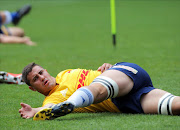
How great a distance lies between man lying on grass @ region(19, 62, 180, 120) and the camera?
2756mm

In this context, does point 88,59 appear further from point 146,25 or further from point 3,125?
point 146,25

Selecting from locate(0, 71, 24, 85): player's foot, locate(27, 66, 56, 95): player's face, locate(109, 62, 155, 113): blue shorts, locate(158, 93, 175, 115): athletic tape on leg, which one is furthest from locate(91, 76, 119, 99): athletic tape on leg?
locate(0, 71, 24, 85): player's foot

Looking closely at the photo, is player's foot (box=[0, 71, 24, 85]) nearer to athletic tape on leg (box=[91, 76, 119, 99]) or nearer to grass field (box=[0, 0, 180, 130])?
grass field (box=[0, 0, 180, 130])

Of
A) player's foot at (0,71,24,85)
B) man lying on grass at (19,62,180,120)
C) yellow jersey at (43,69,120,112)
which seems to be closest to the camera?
man lying on grass at (19,62,180,120)

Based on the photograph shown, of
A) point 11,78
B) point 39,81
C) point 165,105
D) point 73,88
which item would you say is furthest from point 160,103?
point 11,78

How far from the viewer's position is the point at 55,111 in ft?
8.80

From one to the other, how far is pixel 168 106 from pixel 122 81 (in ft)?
1.24

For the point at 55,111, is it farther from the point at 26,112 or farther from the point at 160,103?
the point at 160,103

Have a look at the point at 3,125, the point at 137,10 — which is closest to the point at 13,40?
the point at 3,125

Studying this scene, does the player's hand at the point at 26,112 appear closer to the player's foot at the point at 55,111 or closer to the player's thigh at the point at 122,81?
the player's foot at the point at 55,111

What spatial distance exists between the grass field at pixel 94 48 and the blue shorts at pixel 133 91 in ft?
0.30

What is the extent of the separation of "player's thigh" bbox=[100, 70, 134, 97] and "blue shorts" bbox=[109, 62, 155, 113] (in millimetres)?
30

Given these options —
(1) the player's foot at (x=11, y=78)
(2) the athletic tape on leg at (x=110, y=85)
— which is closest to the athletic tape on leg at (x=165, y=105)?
(2) the athletic tape on leg at (x=110, y=85)

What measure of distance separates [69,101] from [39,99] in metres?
1.10
